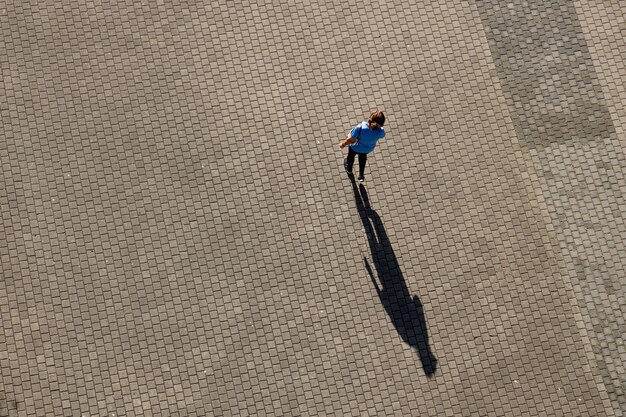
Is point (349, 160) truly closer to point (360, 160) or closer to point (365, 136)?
point (360, 160)

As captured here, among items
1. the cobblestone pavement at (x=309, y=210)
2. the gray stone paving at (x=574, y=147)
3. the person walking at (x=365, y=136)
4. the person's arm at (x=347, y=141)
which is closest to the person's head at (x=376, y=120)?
the person walking at (x=365, y=136)

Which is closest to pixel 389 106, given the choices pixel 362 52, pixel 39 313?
pixel 362 52

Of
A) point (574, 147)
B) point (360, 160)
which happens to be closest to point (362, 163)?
point (360, 160)

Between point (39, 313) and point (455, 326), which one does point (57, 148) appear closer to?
point (39, 313)

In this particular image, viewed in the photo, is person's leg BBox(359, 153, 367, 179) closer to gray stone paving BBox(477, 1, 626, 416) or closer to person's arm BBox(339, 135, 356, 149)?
person's arm BBox(339, 135, 356, 149)

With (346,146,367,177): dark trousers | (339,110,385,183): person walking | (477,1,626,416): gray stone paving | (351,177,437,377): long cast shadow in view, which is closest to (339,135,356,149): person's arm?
(339,110,385,183): person walking

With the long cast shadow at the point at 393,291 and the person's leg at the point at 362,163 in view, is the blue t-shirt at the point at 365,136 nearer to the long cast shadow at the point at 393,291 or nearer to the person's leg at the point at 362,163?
the person's leg at the point at 362,163
